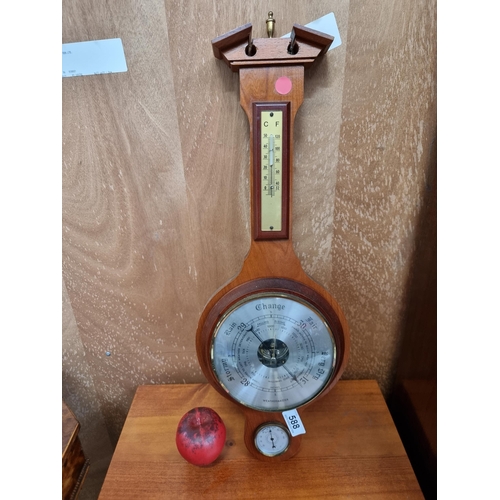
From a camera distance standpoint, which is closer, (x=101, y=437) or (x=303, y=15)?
(x=303, y=15)

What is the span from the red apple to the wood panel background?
0.82ft

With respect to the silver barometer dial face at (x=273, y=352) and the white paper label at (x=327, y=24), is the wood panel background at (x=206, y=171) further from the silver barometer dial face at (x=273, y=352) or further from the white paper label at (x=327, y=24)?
the silver barometer dial face at (x=273, y=352)

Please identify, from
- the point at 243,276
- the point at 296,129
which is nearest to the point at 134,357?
the point at 243,276

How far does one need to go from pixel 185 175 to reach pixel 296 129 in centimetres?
27

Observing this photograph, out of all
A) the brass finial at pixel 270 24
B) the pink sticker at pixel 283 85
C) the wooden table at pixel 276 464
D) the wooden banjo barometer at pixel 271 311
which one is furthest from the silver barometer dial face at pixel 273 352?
the brass finial at pixel 270 24

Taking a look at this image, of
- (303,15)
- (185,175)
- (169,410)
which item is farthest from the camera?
(169,410)

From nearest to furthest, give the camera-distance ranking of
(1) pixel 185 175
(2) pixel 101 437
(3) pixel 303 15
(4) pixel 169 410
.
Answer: (3) pixel 303 15
(1) pixel 185 175
(4) pixel 169 410
(2) pixel 101 437

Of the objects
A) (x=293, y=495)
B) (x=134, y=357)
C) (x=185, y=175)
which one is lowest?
(x=293, y=495)

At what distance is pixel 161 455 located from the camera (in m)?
0.81

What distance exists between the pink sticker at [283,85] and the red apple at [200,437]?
0.66m

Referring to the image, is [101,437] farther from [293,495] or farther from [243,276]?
[243,276]

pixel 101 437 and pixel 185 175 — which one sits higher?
pixel 185 175

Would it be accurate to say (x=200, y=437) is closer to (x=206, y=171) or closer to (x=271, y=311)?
(x=271, y=311)

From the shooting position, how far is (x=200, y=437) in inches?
28.8
